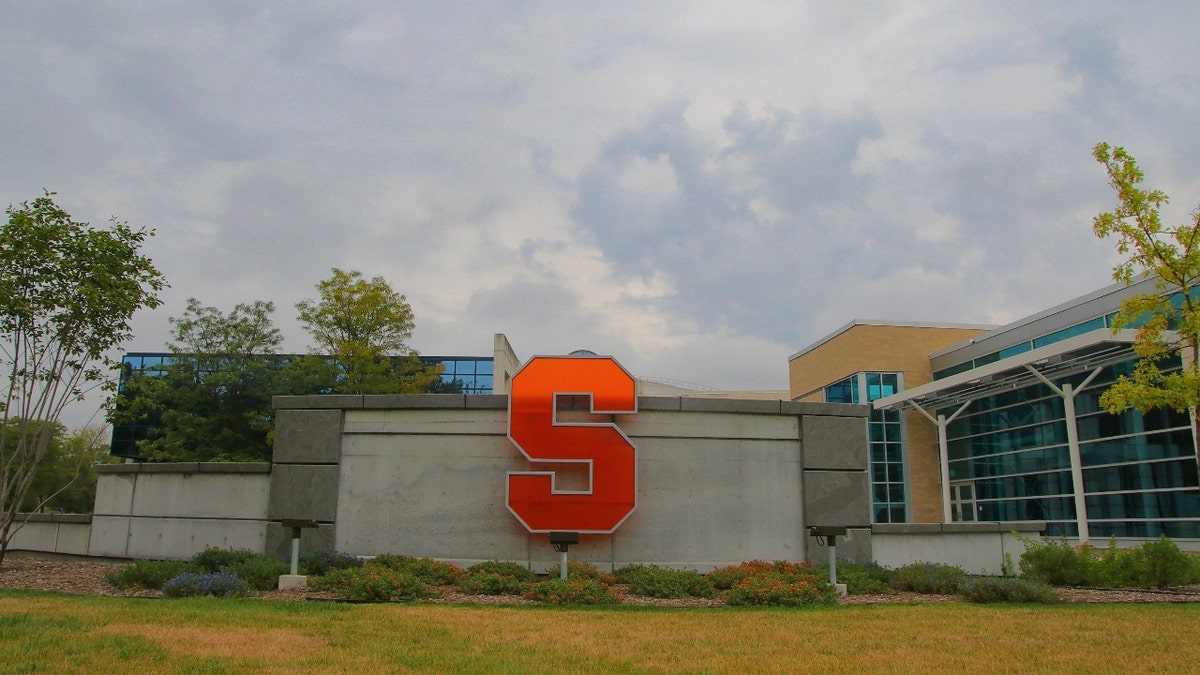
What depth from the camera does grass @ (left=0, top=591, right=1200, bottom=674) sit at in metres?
7.89

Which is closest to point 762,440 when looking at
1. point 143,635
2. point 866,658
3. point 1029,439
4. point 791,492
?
point 791,492

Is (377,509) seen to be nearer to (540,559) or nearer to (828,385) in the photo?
(540,559)

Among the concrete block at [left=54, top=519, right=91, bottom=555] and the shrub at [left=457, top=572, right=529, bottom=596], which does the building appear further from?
the concrete block at [left=54, top=519, right=91, bottom=555]

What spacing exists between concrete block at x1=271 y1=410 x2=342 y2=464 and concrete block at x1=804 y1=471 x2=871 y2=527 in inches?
352

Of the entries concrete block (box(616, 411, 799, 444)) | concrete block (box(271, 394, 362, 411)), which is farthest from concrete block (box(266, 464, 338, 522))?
concrete block (box(616, 411, 799, 444))

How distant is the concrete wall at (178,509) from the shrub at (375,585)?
151 inches

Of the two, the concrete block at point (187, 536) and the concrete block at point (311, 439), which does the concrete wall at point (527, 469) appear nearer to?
the concrete block at point (311, 439)

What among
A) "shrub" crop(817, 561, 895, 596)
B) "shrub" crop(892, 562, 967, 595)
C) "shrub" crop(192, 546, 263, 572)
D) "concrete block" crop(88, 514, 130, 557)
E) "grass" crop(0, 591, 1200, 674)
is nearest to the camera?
"grass" crop(0, 591, 1200, 674)

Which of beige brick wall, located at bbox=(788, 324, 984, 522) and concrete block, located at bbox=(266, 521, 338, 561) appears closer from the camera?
concrete block, located at bbox=(266, 521, 338, 561)

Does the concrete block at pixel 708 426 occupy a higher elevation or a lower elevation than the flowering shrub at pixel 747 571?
higher

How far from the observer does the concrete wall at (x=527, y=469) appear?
16062mm

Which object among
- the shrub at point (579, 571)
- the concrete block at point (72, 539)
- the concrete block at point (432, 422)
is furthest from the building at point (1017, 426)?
the concrete block at point (72, 539)

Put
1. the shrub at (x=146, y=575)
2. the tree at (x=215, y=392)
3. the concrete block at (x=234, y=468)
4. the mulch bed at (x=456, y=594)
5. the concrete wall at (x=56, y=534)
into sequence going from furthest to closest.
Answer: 1. the tree at (x=215, y=392)
2. the concrete wall at (x=56, y=534)
3. the concrete block at (x=234, y=468)
4. the shrub at (x=146, y=575)
5. the mulch bed at (x=456, y=594)

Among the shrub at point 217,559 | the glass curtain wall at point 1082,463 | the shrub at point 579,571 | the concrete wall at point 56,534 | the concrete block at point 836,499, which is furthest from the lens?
the glass curtain wall at point 1082,463
